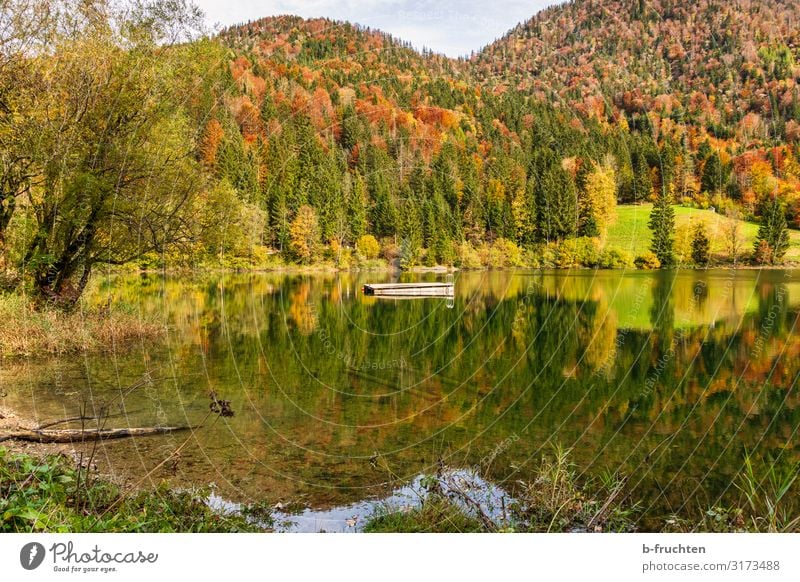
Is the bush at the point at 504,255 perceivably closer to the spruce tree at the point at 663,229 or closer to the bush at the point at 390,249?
the bush at the point at 390,249

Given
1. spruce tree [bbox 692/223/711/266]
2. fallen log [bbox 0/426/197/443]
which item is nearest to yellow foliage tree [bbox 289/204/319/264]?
fallen log [bbox 0/426/197/443]

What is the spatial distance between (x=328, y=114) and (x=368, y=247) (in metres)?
14.2

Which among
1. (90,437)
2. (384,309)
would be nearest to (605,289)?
(384,309)

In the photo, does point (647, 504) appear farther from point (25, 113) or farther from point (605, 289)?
point (605, 289)

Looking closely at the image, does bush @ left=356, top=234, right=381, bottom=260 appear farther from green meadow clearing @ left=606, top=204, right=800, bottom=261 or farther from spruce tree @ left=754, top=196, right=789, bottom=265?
spruce tree @ left=754, top=196, right=789, bottom=265

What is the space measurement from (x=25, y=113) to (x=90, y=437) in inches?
310

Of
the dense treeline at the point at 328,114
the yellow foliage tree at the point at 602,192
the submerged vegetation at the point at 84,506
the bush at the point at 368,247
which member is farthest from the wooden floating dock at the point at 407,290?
the submerged vegetation at the point at 84,506

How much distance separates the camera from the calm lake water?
241 inches

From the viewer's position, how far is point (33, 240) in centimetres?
1263
